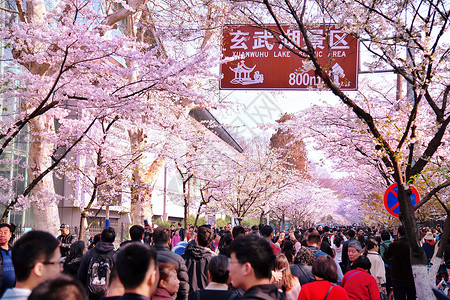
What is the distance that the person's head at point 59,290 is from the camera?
2.52 m

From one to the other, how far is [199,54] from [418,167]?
480cm

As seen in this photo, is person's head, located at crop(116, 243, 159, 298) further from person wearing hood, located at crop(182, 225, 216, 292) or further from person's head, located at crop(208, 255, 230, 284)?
person wearing hood, located at crop(182, 225, 216, 292)

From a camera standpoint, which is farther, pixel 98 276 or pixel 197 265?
pixel 197 265

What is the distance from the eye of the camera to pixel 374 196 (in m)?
38.0

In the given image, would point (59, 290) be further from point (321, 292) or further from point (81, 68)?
point (81, 68)

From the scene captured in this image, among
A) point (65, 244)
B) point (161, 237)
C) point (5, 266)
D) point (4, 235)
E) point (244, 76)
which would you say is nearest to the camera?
point (5, 266)

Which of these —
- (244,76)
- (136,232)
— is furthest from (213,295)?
(244,76)

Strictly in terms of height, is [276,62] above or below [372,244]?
above

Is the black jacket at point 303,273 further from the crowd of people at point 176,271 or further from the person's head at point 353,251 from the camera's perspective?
the person's head at point 353,251

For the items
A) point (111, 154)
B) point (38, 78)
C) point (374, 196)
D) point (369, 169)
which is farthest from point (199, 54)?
point (374, 196)

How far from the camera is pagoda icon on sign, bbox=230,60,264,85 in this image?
13250 millimetres

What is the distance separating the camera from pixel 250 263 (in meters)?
3.57

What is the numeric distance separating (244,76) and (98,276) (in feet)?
25.0

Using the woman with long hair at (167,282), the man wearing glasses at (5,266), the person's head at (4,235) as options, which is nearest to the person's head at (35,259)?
the woman with long hair at (167,282)
